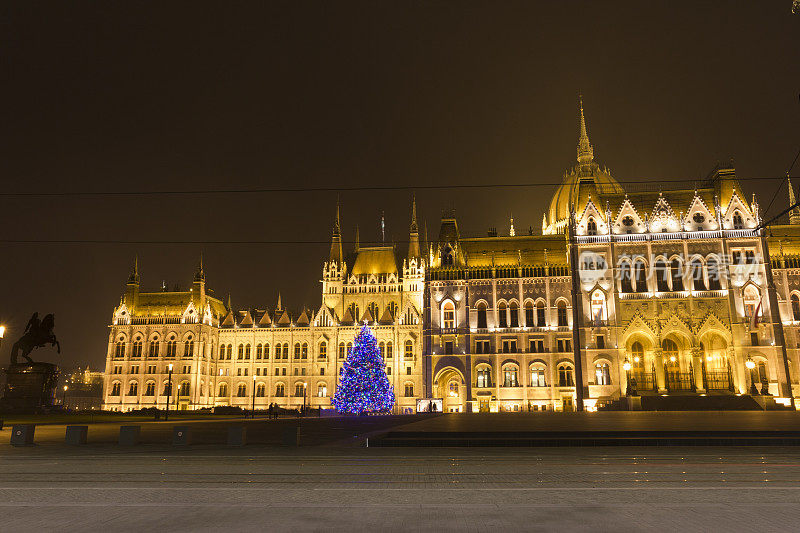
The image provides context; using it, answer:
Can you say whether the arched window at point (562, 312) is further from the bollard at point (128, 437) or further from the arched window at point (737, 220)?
the bollard at point (128, 437)

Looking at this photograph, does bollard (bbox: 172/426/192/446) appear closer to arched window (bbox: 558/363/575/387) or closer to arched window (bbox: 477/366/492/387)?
arched window (bbox: 477/366/492/387)

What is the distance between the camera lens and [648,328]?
56.1 meters

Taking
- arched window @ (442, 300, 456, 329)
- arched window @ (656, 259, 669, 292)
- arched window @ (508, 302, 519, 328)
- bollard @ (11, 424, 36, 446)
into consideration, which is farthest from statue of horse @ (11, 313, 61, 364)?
arched window @ (656, 259, 669, 292)

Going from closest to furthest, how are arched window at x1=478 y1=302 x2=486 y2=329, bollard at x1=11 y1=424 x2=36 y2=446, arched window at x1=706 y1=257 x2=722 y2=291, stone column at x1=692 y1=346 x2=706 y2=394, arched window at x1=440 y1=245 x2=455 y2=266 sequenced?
bollard at x1=11 y1=424 x2=36 y2=446 < stone column at x1=692 y1=346 x2=706 y2=394 < arched window at x1=706 y1=257 x2=722 y2=291 < arched window at x1=478 y1=302 x2=486 y2=329 < arched window at x1=440 y1=245 x2=455 y2=266

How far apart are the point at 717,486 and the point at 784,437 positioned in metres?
12.2

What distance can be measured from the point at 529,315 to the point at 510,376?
6690mm

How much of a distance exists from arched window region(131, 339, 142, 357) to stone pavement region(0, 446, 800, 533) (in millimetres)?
78302

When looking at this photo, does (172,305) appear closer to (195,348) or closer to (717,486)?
(195,348)

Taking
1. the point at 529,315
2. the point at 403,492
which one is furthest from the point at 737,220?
the point at 403,492

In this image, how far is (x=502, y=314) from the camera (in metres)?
63.1

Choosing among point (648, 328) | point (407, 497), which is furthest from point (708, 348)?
point (407, 497)

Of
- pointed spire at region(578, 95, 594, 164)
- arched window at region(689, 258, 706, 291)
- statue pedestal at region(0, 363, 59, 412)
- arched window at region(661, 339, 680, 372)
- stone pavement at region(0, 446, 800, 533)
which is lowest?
stone pavement at region(0, 446, 800, 533)

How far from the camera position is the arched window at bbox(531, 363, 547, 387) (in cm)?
6081

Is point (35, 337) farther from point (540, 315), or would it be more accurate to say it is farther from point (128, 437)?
point (540, 315)
